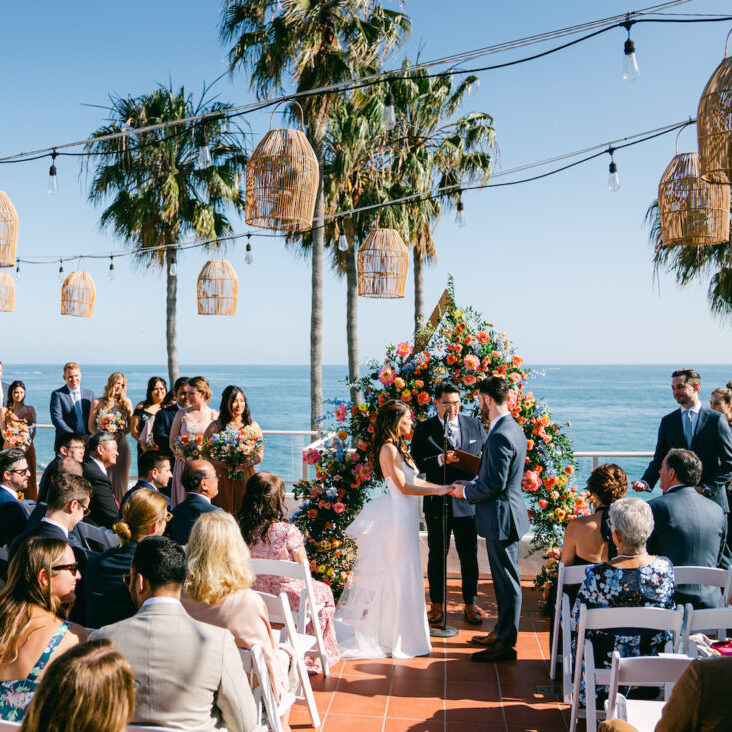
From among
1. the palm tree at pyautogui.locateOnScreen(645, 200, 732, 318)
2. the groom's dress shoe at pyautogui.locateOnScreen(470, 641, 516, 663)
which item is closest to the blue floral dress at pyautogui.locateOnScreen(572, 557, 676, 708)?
the groom's dress shoe at pyautogui.locateOnScreen(470, 641, 516, 663)

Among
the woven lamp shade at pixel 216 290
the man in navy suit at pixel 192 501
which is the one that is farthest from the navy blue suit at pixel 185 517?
the woven lamp shade at pixel 216 290

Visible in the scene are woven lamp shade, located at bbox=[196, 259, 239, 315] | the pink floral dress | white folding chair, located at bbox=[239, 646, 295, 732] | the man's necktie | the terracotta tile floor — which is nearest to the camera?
white folding chair, located at bbox=[239, 646, 295, 732]

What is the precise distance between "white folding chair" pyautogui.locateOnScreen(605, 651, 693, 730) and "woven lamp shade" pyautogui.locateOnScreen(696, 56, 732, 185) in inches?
84.4

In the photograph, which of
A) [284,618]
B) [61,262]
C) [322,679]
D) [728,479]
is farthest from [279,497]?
[61,262]

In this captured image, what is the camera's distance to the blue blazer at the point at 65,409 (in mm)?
Result: 8391

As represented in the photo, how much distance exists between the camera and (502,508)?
16.6 feet

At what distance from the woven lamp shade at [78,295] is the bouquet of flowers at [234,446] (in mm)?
6259

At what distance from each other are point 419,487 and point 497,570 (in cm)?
80

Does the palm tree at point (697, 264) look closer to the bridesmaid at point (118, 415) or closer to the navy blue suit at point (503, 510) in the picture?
the navy blue suit at point (503, 510)

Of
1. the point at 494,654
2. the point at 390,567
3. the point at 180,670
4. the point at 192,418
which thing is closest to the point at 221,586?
the point at 180,670

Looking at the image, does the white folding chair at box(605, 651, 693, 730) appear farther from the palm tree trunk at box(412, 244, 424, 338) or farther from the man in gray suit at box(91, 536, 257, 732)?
the palm tree trunk at box(412, 244, 424, 338)

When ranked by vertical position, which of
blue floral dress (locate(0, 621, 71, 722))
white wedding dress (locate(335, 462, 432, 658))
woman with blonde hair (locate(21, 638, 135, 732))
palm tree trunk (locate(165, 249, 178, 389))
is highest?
palm tree trunk (locate(165, 249, 178, 389))

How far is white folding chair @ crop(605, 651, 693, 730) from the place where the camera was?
289 cm

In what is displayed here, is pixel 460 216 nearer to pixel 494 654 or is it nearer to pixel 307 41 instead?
pixel 494 654
